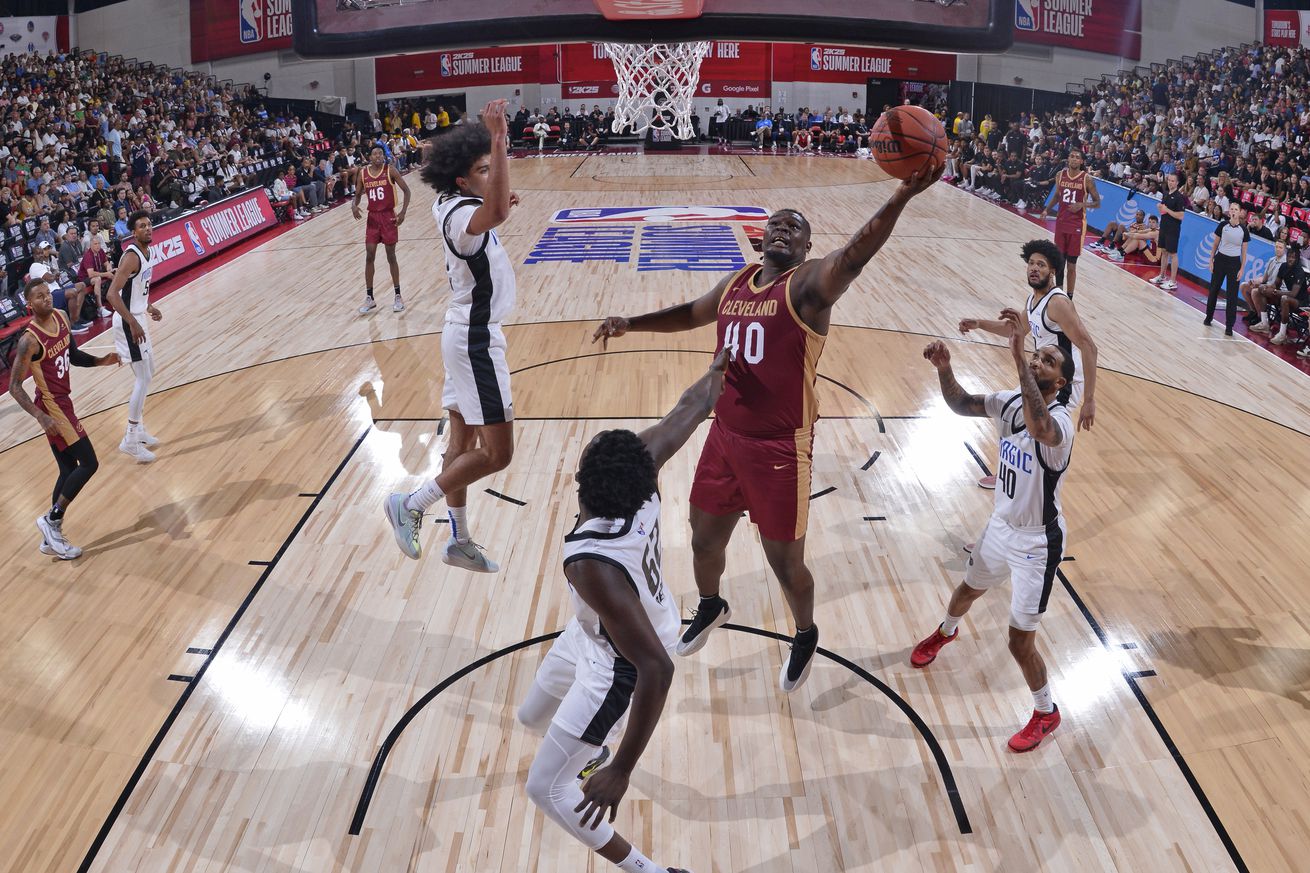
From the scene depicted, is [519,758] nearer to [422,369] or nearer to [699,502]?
[699,502]

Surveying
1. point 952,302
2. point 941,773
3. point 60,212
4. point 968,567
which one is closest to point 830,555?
point 968,567

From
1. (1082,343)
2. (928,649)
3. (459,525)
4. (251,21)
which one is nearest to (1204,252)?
(1082,343)

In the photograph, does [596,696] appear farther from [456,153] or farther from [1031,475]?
[456,153]

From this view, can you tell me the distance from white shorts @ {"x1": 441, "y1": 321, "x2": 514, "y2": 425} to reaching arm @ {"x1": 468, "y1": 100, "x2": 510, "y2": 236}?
51 centimetres

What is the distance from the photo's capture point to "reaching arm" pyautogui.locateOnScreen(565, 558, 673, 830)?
2881mm

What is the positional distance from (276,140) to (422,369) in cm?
1656

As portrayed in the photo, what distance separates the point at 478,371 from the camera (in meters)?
4.70

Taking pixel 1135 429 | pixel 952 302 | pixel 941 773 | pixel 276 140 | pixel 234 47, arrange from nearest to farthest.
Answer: pixel 941 773, pixel 1135 429, pixel 952 302, pixel 276 140, pixel 234 47

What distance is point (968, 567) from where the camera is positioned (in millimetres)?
4520

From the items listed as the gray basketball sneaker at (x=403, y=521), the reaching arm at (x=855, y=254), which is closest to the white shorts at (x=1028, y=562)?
the reaching arm at (x=855, y=254)

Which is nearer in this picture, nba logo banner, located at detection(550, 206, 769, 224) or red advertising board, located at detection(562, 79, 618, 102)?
nba logo banner, located at detection(550, 206, 769, 224)

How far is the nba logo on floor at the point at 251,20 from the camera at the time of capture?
2936 cm

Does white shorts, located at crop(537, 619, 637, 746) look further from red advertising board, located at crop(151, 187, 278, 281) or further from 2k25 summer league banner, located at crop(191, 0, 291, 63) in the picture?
2k25 summer league banner, located at crop(191, 0, 291, 63)

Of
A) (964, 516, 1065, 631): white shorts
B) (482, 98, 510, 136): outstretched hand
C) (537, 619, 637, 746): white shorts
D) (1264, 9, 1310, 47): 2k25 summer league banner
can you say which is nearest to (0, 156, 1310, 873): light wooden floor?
(964, 516, 1065, 631): white shorts
